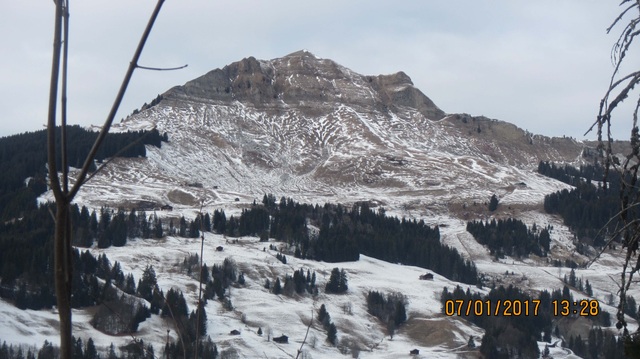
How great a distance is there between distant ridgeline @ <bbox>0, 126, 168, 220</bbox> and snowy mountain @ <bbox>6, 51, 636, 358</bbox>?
3.59m

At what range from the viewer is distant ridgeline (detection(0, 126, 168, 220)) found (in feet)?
323

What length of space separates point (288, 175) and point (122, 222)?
2977 inches

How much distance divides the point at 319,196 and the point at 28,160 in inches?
1922

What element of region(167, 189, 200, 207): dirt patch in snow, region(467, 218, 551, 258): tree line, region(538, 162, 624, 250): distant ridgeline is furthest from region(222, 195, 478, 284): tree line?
region(538, 162, 624, 250): distant ridgeline

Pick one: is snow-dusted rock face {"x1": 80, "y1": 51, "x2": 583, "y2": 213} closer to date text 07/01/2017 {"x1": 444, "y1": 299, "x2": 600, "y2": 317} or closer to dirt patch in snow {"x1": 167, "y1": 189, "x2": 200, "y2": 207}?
dirt patch in snow {"x1": 167, "y1": 189, "x2": 200, "y2": 207}

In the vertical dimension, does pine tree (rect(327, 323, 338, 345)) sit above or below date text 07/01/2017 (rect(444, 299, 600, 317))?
below

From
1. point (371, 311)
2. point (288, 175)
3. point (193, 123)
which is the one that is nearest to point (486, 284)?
point (371, 311)

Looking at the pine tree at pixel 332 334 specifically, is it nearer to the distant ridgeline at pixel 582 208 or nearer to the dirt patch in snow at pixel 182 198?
the distant ridgeline at pixel 582 208

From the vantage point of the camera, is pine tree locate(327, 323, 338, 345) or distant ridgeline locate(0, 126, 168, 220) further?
distant ridgeline locate(0, 126, 168, 220)

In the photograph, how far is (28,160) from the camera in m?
118

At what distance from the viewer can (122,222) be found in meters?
91.5

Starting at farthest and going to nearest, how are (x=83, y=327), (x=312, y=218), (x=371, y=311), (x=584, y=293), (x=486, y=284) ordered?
(x=312, y=218)
(x=486, y=284)
(x=584, y=293)
(x=371, y=311)
(x=83, y=327)

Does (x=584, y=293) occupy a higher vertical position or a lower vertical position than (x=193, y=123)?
lower

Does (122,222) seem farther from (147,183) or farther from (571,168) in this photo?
(571,168)
